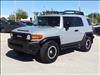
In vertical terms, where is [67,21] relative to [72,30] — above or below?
above

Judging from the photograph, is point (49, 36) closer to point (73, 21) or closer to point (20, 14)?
point (73, 21)

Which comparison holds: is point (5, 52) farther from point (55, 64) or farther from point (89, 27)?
point (89, 27)

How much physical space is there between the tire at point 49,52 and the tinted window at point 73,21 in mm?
1147

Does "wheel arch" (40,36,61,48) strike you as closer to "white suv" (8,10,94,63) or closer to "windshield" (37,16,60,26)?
"white suv" (8,10,94,63)

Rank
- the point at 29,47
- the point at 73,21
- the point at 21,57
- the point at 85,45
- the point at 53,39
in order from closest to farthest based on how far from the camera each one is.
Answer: the point at 29,47
the point at 53,39
the point at 21,57
the point at 73,21
the point at 85,45

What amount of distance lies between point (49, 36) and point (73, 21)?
193 cm

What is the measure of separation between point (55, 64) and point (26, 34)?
1.45m

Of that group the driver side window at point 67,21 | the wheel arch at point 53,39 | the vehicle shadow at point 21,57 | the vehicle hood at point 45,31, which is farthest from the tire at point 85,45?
the vehicle shadow at point 21,57

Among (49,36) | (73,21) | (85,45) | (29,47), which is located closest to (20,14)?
(85,45)

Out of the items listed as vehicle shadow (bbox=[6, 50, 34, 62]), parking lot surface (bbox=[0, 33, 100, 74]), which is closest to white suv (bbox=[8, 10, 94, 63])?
vehicle shadow (bbox=[6, 50, 34, 62])

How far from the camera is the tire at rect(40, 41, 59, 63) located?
7.02m

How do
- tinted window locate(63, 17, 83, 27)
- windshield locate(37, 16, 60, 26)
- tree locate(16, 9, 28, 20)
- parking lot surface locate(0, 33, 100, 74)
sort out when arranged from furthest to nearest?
tree locate(16, 9, 28, 20) < tinted window locate(63, 17, 83, 27) < windshield locate(37, 16, 60, 26) < parking lot surface locate(0, 33, 100, 74)

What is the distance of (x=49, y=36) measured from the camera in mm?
7184

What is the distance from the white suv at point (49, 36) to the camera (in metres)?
6.95
